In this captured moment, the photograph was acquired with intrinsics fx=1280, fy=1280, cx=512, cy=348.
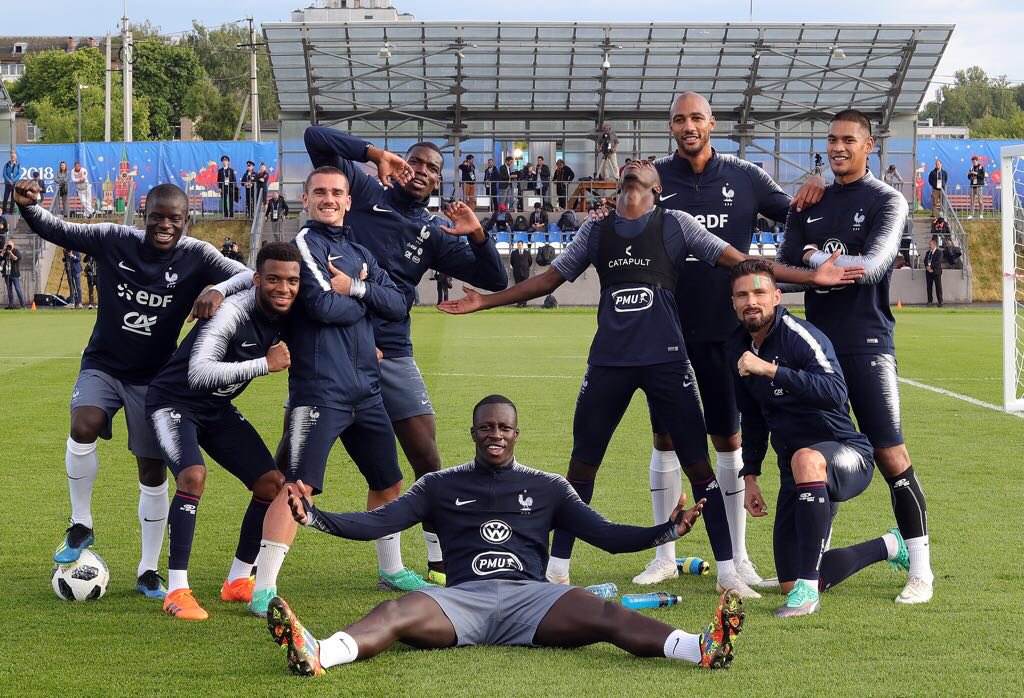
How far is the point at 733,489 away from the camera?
7.54 meters

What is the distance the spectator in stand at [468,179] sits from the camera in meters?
42.4

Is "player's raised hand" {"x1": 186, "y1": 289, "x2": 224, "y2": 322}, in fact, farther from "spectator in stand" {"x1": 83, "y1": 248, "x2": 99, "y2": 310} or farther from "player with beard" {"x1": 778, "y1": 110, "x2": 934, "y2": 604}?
"spectator in stand" {"x1": 83, "y1": 248, "x2": 99, "y2": 310}

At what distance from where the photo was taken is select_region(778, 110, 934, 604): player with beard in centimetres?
689

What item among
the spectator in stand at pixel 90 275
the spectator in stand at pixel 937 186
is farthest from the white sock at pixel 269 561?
the spectator in stand at pixel 937 186

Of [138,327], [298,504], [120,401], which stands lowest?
[298,504]

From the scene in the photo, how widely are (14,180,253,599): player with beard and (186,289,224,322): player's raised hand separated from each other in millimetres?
283

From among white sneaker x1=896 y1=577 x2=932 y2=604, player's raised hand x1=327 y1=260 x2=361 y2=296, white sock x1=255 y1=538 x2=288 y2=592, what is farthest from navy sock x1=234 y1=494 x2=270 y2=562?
white sneaker x1=896 y1=577 x2=932 y2=604

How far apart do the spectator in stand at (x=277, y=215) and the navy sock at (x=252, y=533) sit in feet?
116

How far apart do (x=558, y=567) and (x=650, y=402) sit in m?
1.05

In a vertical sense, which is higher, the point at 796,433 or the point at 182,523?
the point at 796,433

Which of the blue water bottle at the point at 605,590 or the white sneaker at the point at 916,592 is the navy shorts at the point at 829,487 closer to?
the white sneaker at the point at 916,592

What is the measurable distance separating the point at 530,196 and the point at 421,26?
673cm

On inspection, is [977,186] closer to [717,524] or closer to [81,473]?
[717,524]

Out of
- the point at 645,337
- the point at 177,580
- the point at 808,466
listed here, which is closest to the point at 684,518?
the point at 808,466
